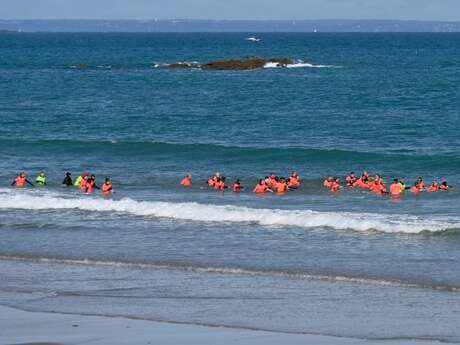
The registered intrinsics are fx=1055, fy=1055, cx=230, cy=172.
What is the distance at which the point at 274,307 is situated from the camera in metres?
19.0

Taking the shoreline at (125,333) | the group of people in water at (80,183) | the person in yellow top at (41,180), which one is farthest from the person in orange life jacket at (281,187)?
the shoreline at (125,333)

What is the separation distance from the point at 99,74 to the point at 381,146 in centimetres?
5151

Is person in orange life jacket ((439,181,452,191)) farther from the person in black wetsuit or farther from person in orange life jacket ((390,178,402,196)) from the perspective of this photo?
the person in black wetsuit

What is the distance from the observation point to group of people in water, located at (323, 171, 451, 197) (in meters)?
33.5

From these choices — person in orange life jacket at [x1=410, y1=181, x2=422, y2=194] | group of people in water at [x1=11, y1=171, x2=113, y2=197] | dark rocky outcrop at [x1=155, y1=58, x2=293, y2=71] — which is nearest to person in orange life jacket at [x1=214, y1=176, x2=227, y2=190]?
group of people in water at [x1=11, y1=171, x2=113, y2=197]

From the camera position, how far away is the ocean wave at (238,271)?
68.0 feet

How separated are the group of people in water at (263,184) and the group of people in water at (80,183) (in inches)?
113

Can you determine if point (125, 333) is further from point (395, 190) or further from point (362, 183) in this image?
point (362, 183)

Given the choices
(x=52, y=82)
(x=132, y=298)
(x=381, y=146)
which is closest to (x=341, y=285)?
(x=132, y=298)

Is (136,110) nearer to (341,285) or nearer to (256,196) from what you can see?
(256,196)

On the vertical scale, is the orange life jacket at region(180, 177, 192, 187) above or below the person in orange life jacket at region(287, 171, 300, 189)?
below

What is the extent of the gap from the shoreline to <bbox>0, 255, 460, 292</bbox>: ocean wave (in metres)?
4.18

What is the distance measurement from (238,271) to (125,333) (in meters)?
5.41

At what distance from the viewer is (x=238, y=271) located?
72.4ft
